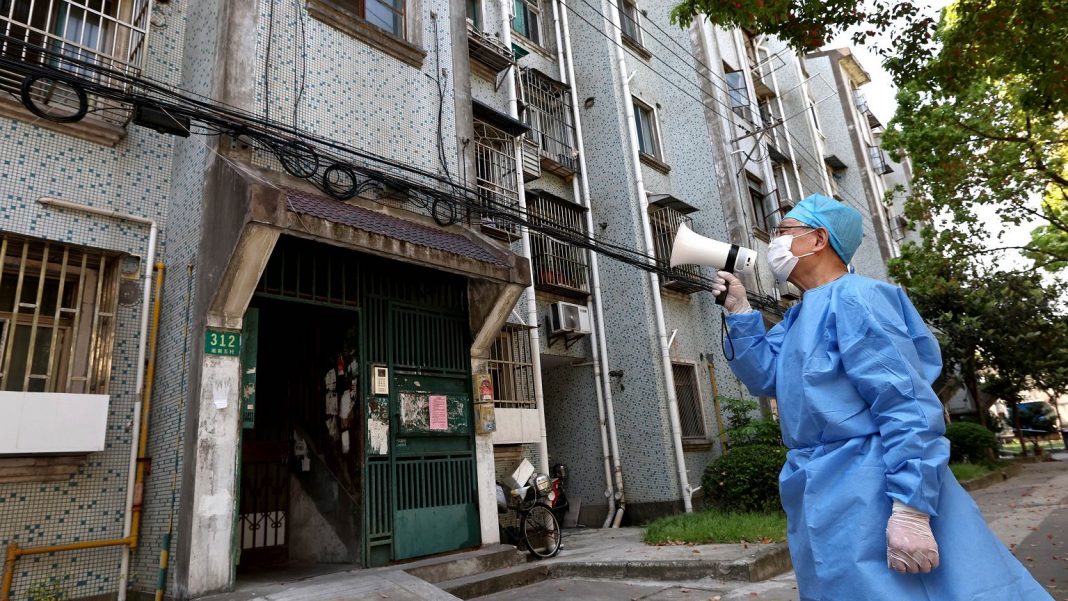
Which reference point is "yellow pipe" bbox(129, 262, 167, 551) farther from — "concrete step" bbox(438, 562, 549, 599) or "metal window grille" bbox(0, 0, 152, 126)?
"concrete step" bbox(438, 562, 549, 599)

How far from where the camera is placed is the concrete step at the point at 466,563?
6.12 meters

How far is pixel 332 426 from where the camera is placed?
22.7 ft

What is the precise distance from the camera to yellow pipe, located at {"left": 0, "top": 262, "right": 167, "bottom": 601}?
4.92 m

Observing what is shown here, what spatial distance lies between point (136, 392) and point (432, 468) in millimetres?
2899

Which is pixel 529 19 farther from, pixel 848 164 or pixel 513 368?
pixel 848 164

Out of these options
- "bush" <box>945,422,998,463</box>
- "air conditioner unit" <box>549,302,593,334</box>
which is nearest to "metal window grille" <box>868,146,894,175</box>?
"bush" <box>945,422,998,463</box>

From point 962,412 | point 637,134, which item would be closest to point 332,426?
point 637,134

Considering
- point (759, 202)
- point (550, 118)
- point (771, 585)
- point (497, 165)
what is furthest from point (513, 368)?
point (759, 202)

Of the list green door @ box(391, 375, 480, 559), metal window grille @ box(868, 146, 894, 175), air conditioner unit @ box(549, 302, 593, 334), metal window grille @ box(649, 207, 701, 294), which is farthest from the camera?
metal window grille @ box(868, 146, 894, 175)

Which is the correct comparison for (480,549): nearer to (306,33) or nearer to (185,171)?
(185,171)

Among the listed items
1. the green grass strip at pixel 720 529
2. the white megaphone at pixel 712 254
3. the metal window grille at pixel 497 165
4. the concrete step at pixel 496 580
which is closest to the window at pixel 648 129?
the metal window grille at pixel 497 165

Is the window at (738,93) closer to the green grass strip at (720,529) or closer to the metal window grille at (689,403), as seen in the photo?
the metal window grille at (689,403)

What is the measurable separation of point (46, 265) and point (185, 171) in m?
1.47

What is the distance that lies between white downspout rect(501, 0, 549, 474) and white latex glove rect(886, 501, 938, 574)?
6.63 metres
